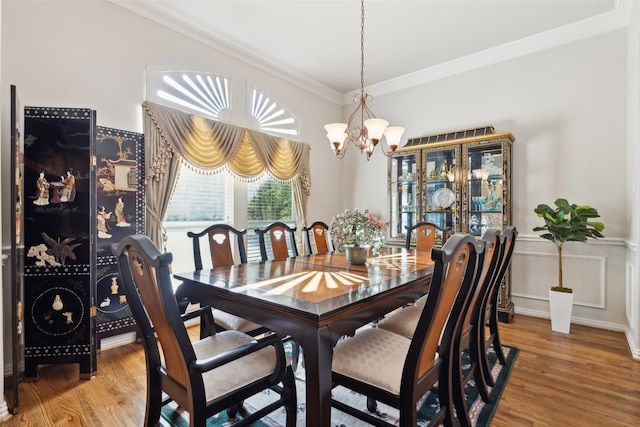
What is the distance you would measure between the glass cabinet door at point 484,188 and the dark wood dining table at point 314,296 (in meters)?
1.67

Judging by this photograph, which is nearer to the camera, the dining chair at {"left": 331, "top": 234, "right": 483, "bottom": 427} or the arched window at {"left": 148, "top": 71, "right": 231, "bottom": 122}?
the dining chair at {"left": 331, "top": 234, "right": 483, "bottom": 427}

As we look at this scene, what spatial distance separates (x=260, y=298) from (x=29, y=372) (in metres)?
2.10

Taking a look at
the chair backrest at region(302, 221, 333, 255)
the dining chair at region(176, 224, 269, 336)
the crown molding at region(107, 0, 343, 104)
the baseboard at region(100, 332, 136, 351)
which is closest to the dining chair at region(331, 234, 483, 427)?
the dining chair at region(176, 224, 269, 336)

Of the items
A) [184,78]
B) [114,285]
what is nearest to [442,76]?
[184,78]

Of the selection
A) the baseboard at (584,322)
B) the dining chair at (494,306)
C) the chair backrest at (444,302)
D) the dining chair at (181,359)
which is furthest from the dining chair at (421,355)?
the baseboard at (584,322)

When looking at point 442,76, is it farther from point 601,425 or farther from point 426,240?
point 601,425

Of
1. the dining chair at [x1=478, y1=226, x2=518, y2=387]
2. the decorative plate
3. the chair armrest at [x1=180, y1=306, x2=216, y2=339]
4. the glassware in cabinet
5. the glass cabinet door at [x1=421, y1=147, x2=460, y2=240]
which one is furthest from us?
the decorative plate

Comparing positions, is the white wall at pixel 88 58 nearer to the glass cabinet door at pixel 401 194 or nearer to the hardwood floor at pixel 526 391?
the hardwood floor at pixel 526 391

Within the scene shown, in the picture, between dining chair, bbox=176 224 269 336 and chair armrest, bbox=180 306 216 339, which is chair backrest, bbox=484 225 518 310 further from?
chair armrest, bbox=180 306 216 339

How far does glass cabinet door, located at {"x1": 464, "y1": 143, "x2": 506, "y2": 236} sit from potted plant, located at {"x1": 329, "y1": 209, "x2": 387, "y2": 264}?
1929 millimetres

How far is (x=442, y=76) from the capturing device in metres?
4.36

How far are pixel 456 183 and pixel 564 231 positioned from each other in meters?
1.19

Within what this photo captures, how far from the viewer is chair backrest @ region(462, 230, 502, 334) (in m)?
1.68

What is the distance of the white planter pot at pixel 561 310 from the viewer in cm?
317
